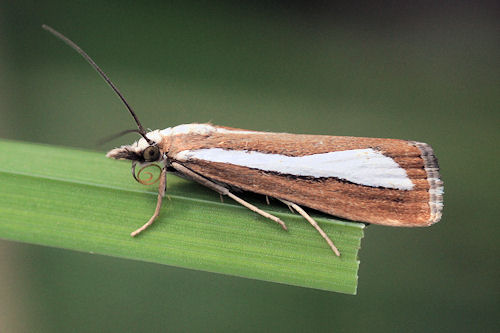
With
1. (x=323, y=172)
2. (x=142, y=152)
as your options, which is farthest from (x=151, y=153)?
(x=323, y=172)

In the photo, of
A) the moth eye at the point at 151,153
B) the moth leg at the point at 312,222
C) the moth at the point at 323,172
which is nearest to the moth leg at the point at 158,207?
the moth at the point at 323,172

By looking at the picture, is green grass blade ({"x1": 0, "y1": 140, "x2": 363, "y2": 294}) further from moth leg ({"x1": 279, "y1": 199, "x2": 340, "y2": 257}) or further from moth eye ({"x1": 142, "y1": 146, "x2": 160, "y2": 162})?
moth eye ({"x1": 142, "y1": 146, "x2": 160, "y2": 162})

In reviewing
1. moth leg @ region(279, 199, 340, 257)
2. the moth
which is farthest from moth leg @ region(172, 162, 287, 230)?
moth leg @ region(279, 199, 340, 257)

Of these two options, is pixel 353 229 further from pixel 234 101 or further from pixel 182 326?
pixel 234 101

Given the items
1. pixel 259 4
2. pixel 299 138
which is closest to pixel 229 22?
pixel 259 4

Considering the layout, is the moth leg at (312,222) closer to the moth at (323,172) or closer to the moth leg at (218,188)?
the moth at (323,172)
